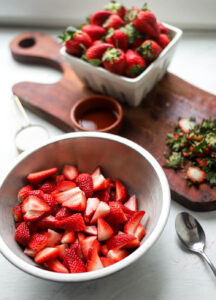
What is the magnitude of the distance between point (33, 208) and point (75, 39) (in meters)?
0.71

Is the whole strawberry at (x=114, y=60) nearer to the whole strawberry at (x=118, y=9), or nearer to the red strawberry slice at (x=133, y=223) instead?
the whole strawberry at (x=118, y=9)

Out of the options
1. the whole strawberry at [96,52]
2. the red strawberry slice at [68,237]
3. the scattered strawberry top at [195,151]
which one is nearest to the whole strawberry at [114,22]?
the whole strawberry at [96,52]

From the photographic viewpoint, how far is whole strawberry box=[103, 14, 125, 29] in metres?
1.31

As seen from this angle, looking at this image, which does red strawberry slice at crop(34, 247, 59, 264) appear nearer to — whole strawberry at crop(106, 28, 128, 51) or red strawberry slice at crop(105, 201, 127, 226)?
red strawberry slice at crop(105, 201, 127, 226)

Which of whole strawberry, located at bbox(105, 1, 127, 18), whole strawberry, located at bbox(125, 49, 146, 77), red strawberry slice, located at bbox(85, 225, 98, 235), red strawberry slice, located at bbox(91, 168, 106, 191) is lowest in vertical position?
red strawberry slice, located at bbox(85, 225, 98, 235)

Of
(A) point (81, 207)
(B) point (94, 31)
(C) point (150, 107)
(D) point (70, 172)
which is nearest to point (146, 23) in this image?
(B) point (94, 31)

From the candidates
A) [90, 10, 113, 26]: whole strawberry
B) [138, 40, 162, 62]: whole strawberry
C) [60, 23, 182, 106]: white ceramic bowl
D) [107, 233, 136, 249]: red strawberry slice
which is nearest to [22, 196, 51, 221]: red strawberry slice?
[107, 233, 136, 249]: red strawberry slice

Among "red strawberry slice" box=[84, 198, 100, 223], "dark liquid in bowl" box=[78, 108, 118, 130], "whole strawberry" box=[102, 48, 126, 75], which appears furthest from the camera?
"dark liquid in bowl" box=[78, 108, 118, 130]

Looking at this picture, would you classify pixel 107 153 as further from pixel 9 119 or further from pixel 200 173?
pixel 9 119

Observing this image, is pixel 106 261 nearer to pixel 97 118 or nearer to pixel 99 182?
pixel 99 182

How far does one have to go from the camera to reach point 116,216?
36.5 inches

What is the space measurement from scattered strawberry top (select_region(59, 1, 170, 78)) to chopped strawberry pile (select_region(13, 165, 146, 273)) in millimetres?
462

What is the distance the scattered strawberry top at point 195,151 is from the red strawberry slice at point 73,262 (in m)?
0.48

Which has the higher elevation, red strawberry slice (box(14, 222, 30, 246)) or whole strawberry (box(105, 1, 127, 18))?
whole strawberry (box(105, 1, 127, 18))
